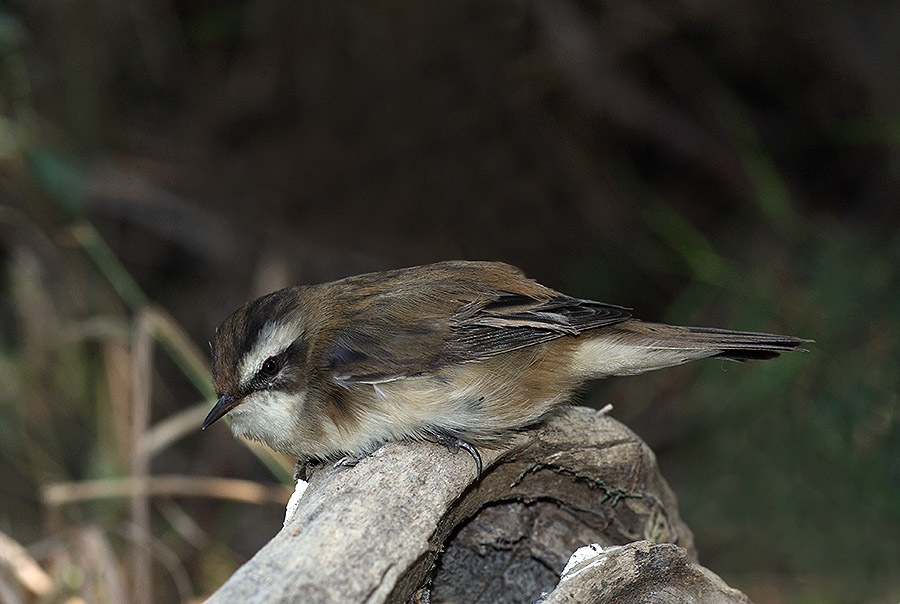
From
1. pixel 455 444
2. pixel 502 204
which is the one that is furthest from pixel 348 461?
pixel 502 204

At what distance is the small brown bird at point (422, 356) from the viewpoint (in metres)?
3.06

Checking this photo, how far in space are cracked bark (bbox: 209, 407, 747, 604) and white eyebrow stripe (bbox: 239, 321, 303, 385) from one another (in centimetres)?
44

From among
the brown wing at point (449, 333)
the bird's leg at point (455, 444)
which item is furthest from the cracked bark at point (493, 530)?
the brown wing at point (449, 333)

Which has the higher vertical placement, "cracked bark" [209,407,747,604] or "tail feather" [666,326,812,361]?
"tail feather" [666,326,812,361]

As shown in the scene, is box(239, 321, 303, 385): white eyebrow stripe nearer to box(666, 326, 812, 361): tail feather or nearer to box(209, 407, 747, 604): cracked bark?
box(209, 407, 747, 604): cracked bark

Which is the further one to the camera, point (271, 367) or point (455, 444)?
point (271, 367)

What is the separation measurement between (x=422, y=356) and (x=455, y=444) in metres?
0.35

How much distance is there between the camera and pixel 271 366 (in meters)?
3.21

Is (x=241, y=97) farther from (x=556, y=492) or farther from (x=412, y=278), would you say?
(x=556, y=492)

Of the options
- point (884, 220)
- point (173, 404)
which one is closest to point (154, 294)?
point (173, 404)

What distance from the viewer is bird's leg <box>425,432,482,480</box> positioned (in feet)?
9.36

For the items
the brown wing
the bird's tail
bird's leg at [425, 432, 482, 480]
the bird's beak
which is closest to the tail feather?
the bird's tail

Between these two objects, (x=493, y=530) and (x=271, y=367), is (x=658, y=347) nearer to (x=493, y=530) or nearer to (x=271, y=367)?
(x=493, y=530)

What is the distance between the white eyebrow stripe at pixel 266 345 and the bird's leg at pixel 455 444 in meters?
0.62
